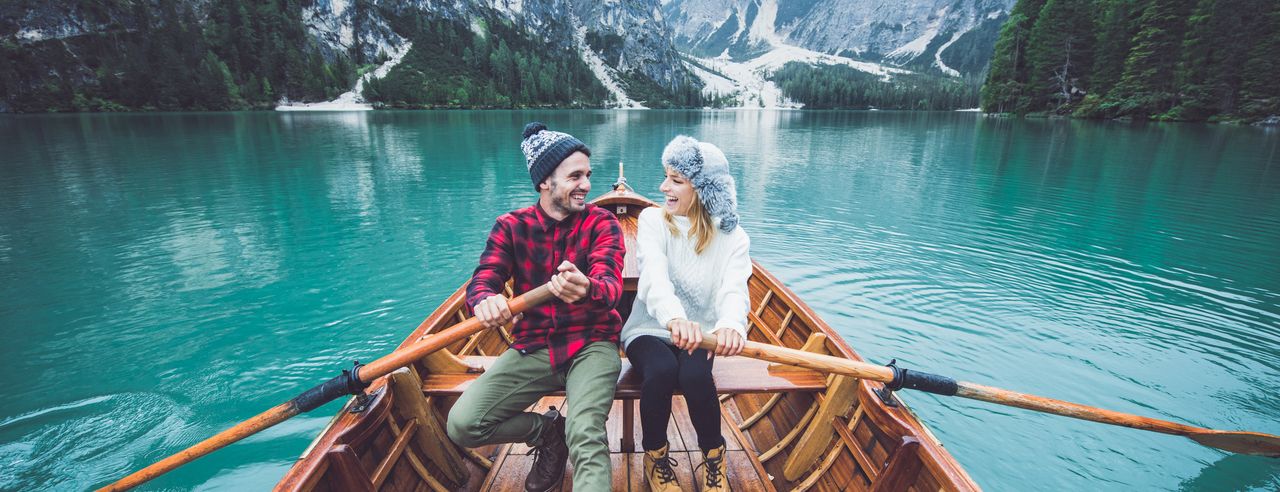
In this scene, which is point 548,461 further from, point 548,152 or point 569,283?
point 548,152

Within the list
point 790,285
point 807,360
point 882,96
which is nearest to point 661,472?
point 807,360

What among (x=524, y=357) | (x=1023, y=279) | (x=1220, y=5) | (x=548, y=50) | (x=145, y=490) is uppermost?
(x=548, y=50)

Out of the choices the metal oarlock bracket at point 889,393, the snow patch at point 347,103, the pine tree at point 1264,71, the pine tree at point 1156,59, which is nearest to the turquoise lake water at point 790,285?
the metal oarlock bracket at point 889,393

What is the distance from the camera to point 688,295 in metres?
3.35

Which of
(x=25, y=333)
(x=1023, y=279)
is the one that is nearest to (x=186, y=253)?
(x=25, y=333)

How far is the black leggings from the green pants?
202mm

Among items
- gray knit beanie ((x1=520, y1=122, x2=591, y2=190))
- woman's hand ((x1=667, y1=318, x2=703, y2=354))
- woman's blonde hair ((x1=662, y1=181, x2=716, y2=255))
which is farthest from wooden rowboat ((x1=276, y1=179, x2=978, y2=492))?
gray knit beanie ((x1=520, y1=122, x2=591, y2=190))

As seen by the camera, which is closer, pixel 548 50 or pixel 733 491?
pixel 733 491

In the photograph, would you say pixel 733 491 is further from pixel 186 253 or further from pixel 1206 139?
pixel 1206 139

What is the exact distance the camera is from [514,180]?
68.9 feet

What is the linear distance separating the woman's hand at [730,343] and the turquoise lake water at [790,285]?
400 cm

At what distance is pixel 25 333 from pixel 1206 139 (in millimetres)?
52210

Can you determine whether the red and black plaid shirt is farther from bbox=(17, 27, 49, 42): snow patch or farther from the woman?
bbox=(17, 27, 49, 42): snow patch

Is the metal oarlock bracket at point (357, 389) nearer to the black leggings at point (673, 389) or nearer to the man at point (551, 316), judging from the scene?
the man at point (551, 316)
